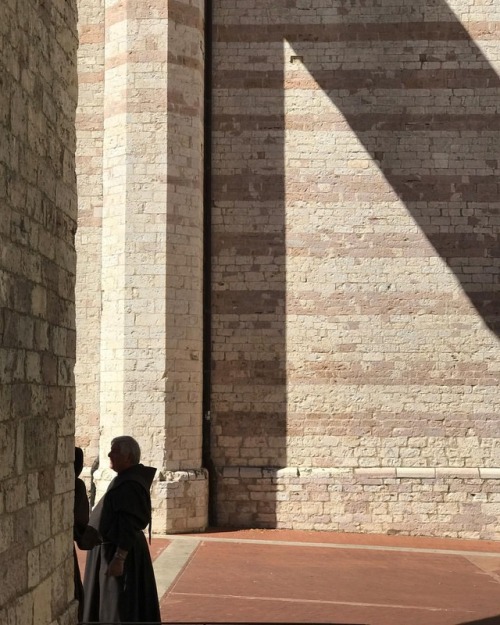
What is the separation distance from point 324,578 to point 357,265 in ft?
16.2

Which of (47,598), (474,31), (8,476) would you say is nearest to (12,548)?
(8,476)

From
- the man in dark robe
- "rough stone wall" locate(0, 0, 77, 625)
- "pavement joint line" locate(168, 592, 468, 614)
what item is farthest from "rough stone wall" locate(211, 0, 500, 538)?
"rough stone wall" locate(0, 0, 77, 625)

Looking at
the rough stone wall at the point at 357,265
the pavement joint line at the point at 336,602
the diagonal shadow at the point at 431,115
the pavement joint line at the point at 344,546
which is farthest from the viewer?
the diagonal shadow at the point at 431,115

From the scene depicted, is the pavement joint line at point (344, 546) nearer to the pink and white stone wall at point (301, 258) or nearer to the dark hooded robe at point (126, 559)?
the pink and white stone wall at point (301, 258)

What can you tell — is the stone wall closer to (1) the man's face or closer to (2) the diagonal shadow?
(2) the diagonal shadow

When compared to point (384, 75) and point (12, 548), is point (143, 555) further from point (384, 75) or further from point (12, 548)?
point (384, 75)

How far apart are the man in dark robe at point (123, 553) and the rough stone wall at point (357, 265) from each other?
21.1 feet

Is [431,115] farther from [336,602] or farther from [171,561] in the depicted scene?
[336,602]

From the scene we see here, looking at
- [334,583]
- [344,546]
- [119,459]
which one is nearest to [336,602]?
[334,583]

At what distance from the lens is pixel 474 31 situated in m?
12.2

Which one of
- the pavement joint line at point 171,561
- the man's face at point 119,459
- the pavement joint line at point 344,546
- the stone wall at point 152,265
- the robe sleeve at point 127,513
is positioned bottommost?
the pavement joint line at point 344,546

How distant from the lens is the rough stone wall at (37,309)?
3828mm

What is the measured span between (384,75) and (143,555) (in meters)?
9.12

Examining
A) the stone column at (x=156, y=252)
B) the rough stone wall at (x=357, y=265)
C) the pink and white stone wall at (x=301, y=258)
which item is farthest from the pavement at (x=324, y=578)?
the stone column at (x=156, y=252)
